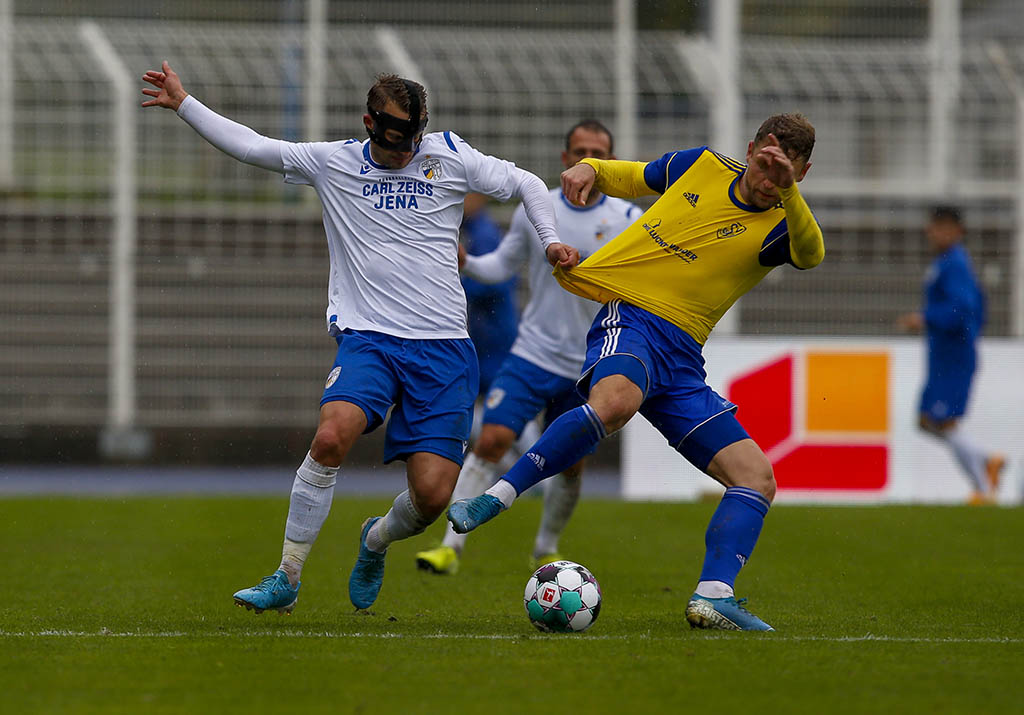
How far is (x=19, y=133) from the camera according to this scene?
15.8 m

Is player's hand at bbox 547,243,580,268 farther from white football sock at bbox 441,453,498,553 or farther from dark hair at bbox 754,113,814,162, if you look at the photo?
white football sock at bbox 441,453,498,553

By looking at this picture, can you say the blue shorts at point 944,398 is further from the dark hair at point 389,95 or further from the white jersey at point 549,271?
the dark hair at point 389,95

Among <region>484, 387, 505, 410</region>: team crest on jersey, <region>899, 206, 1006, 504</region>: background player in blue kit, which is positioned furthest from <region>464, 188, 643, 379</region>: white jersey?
<region>899, 206, 1006, 504</region>: background player in blue kit

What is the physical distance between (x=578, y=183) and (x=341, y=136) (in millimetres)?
9169

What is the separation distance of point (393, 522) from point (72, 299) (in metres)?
10.9

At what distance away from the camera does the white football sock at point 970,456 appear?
12914 mm

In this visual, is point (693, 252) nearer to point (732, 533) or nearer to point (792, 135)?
point (792, 135)

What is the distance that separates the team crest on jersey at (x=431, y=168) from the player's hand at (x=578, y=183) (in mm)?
530

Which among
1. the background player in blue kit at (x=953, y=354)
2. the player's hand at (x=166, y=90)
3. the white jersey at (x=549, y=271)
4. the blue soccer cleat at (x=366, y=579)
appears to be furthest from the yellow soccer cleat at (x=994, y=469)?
the player's hand at (x=166, y=90)

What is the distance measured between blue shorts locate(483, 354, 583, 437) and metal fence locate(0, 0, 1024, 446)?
675 centimetres

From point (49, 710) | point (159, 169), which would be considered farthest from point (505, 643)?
point (159, 169)

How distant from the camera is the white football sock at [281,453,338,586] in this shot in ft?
19.6

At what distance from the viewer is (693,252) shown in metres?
6.17

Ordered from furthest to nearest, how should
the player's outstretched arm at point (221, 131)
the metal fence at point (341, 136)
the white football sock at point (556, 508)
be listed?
the metal fence at point (341, 136) < the white football sock at point (556, 508) < the player's outstretched arm at point (221, 131)
